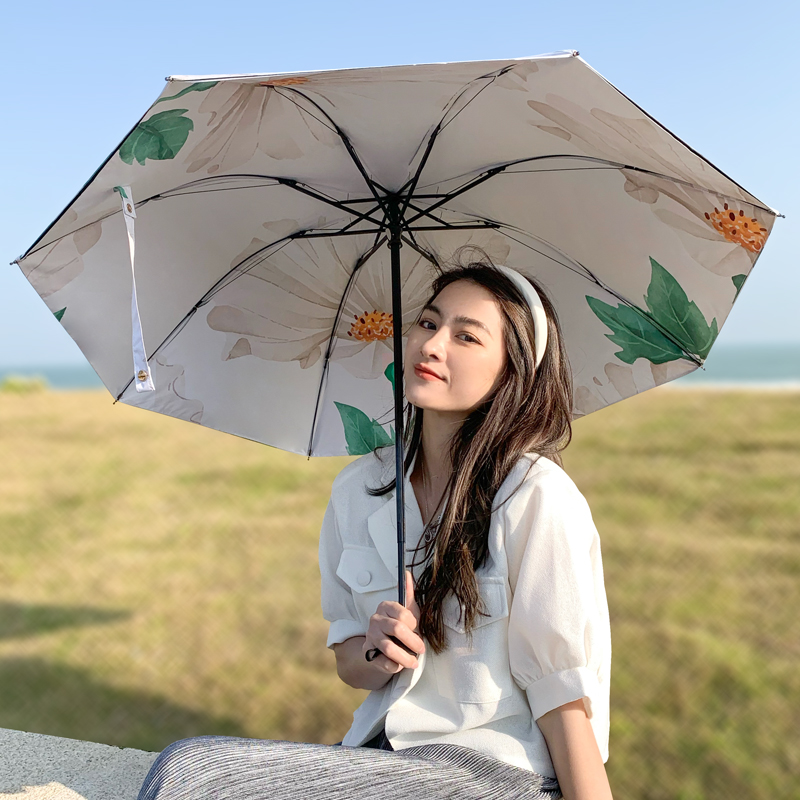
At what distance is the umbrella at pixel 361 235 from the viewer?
1257mm

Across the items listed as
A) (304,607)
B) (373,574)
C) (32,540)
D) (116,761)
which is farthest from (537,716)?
(32,540)

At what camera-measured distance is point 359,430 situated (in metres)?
1.88

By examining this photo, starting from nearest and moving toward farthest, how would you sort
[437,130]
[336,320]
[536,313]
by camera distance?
[437,130]
[536,313]
[336,320]

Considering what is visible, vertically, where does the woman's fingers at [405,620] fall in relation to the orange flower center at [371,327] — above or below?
below

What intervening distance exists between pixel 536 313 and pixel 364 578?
1.95ft

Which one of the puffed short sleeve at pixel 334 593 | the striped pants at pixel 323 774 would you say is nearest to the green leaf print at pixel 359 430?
the puffed short sleeve at pixel 334 593

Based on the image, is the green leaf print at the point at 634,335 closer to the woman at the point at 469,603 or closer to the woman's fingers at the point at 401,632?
the woman at the point at 469,603

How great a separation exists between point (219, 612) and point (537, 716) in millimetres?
3274

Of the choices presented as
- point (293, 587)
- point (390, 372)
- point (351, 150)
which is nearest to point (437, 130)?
point (351, 150)

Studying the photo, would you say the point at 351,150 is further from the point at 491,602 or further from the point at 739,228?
the point at 491,602

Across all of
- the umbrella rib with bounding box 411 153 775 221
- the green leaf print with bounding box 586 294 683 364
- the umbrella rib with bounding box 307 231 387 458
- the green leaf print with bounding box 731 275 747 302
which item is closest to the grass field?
the umbrella rib with bounding box 307 231 387 458

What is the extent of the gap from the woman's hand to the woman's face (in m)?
0.36

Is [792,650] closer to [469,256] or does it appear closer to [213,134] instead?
[469,256]

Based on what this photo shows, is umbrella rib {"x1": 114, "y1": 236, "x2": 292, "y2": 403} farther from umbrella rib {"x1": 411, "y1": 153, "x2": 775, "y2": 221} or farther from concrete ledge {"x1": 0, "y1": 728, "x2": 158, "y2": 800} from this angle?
concrete ledge {"x1": 0, "y1": 728, "x2": 158, "y2": 800}
